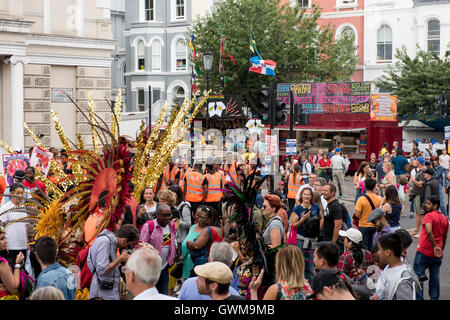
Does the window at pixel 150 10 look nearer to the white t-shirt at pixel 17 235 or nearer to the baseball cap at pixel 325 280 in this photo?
the white t-shirt at pixel 17 235

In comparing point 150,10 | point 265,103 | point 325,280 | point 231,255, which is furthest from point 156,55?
point 325,280

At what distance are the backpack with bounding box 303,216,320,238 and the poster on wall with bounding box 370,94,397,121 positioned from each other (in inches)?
913

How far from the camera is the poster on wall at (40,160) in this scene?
12.4m

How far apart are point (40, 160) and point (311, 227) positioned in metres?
6.49

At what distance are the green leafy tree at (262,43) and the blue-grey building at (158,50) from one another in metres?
7.82

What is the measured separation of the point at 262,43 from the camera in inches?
1474

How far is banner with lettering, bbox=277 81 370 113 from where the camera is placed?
32125 mm

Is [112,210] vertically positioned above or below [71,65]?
below

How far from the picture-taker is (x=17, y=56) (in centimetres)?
2247

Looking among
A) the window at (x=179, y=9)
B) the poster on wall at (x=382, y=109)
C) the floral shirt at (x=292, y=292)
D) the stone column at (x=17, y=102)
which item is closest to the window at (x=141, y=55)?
the window at (x=179, y=9)

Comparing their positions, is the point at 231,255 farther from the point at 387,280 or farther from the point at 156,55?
the point at 156,55
